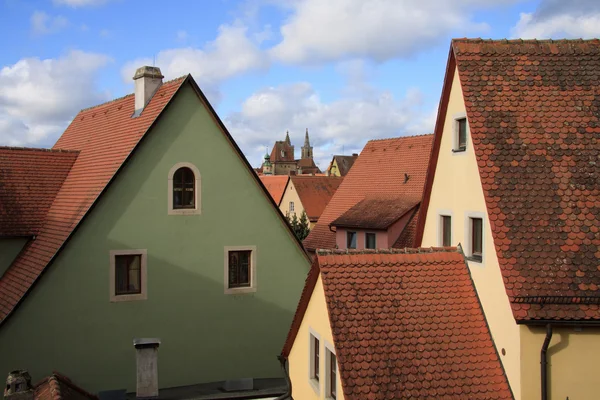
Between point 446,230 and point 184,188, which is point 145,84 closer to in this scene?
point 184,188

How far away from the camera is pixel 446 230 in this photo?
1434 centimetres

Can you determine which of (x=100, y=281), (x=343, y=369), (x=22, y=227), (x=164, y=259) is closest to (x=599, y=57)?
(x=343, y=369)

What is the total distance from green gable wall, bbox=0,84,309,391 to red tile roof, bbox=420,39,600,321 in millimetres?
8588

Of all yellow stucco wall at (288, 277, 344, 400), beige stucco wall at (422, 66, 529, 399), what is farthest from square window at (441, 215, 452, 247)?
yellow stucco wall at (288, 277, 344, 400)

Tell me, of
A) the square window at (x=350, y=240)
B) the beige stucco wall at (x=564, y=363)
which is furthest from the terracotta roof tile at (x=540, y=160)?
the square window at (x=350, y=240)

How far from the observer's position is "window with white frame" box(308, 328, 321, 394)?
39.9 feet

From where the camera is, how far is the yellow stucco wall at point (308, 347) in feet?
37.2

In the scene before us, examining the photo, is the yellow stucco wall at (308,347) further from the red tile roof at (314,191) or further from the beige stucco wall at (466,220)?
the red tile roof at (314,191)

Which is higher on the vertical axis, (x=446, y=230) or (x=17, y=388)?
(x=446, y=230)

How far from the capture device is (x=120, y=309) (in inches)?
687

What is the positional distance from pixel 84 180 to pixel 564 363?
14.2 metres

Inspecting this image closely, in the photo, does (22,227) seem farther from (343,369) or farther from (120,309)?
(343,369)

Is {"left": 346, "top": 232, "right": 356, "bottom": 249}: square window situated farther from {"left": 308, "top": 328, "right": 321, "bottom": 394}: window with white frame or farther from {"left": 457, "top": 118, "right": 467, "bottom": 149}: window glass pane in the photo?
{"left": 308, "top": 328, "right": 321, "bottom": 394}: window with white frame

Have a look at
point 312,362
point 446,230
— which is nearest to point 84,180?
point 312,362
